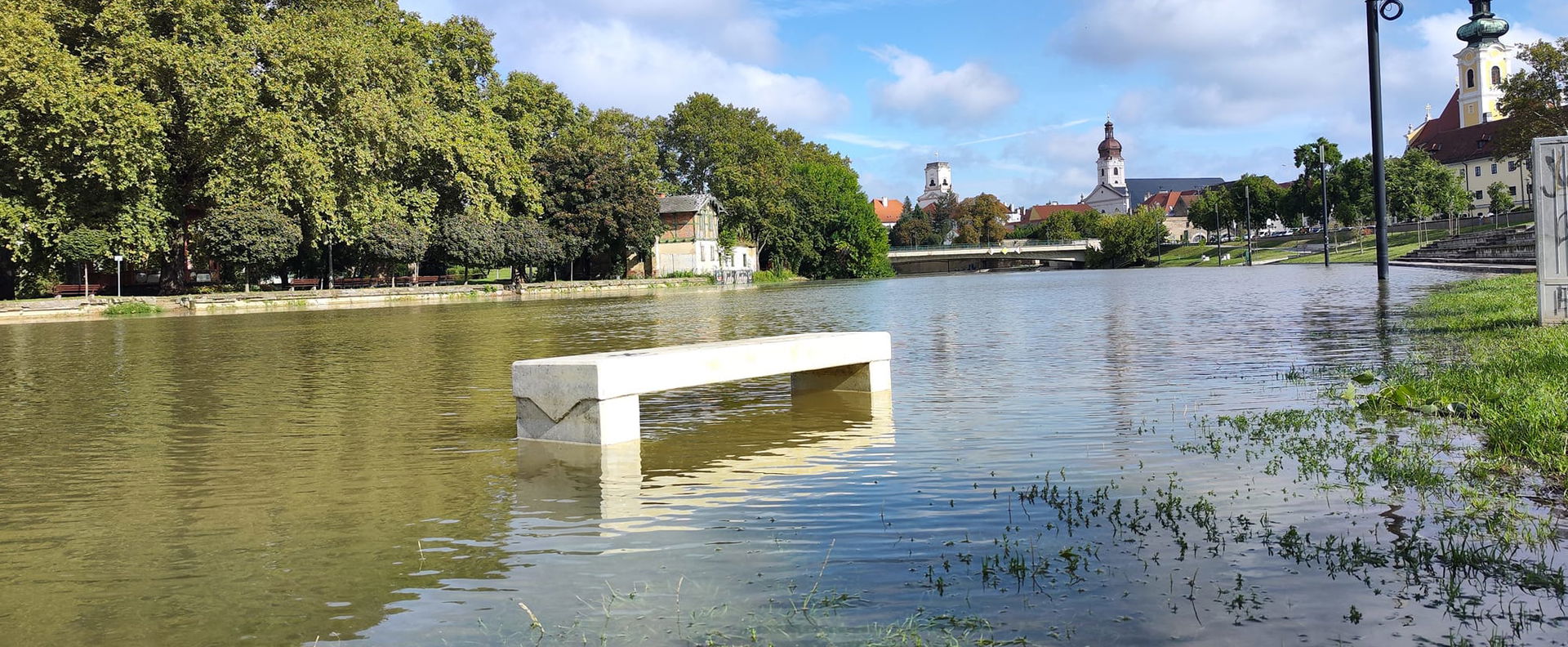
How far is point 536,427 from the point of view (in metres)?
8.62

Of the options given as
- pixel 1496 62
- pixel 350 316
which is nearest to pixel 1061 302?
pixel 350 316

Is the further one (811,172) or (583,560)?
(811,172)

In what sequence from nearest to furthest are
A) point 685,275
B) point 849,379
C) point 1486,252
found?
point 849,379
point 1486,252
point 685,275

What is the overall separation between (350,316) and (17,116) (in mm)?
12683

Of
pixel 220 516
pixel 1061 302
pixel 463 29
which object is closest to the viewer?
pixel 220 516

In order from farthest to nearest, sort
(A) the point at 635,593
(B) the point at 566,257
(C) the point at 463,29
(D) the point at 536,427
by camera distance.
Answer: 1. (B) the point at 566,257
2. (C) the point at 463,29
3. (D) the point at 536,427
4. (A) the point at 635,593

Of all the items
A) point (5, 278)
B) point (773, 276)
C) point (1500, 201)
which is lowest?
Result: point (5, 278)

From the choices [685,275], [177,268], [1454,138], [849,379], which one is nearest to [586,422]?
[849,379]

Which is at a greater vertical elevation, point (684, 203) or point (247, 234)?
point (684, 203)

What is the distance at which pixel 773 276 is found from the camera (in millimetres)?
98312

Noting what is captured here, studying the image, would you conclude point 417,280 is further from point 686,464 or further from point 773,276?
point 686,464

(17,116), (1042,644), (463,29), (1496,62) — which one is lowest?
(1042,644)

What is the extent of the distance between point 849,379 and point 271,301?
133 ft

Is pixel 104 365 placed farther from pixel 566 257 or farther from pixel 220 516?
pixel 566 257
